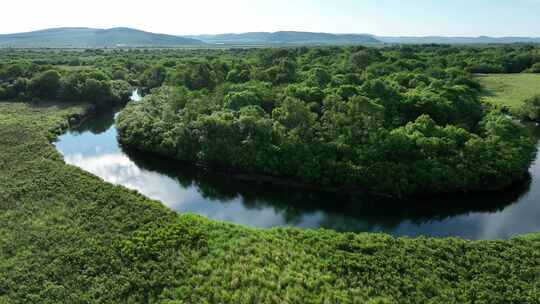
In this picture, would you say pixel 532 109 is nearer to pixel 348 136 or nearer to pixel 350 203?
pixel 348 136

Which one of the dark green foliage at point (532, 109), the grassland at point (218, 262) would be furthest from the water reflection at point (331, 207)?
the dark green foliage at point (532, 109)

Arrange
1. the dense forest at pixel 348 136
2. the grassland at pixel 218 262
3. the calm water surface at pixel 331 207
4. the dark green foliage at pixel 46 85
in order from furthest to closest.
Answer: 1. the dark green foliage at pixel 46 85
2. the dense forest at pixel 348 136
3. the calm water surface at pixel 331 207
4. the grassland at pixel 218 262

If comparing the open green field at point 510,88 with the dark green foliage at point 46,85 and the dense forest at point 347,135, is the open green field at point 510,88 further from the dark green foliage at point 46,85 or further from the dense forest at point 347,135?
the dark green foliage at point 46,85

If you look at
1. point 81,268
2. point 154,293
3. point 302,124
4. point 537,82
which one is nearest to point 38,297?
point 81,268

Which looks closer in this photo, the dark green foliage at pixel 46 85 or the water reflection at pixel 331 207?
the water reflection at pixel 331 207

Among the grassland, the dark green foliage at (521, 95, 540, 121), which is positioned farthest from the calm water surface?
the dark green foliage at (521, 95, 540, 121)

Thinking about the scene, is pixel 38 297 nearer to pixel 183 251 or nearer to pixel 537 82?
pixel 183 251

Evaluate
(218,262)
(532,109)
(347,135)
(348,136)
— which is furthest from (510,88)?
(218,262)

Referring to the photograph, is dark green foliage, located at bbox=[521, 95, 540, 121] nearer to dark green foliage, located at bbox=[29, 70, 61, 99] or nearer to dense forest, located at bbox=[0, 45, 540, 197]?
dense forest, located at bbox=[0, 45, 540, 197]
